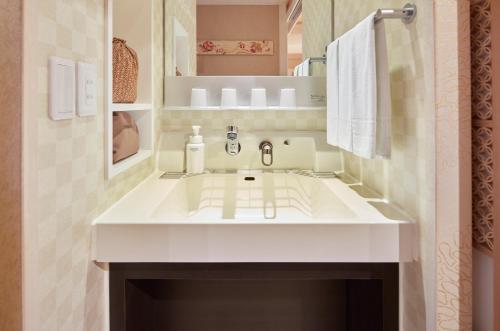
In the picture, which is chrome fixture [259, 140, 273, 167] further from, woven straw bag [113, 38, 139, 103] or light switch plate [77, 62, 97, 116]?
light switch plate [77, 62, 97, 116]

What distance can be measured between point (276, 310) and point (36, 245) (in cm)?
89

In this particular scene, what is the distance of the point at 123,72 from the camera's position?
1230 millimetres

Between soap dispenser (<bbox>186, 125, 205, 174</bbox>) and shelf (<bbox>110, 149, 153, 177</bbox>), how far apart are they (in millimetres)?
158

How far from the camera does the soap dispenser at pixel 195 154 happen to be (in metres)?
1.60

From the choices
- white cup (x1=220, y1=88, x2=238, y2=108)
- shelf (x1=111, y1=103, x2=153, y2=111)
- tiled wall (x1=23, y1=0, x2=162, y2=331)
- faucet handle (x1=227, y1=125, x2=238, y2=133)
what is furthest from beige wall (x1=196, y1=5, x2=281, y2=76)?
tiled wall (x1=23, y1=0, x2=162, y2=331)

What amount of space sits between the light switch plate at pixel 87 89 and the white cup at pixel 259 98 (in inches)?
30.3

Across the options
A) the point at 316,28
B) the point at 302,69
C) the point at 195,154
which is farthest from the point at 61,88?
the point at 316,28

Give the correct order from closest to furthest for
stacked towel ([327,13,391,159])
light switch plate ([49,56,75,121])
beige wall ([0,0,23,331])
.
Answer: beige wall ([0,0,23,331]) → light switch plate ([49,56,75,121]) → stacked towel ([327,13,391,159])

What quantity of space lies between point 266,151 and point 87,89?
88cm

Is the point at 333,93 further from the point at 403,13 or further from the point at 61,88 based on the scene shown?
the point at 61,88

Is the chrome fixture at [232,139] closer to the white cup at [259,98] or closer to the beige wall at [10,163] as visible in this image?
the white cup at [259,98]

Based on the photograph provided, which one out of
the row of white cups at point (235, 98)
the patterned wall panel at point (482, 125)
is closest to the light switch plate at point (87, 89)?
the row of white cups at point (235, 98)

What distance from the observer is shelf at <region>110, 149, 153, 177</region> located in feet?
3.62

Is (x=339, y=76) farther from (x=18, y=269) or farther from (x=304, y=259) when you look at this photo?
(x=18, y=269)
